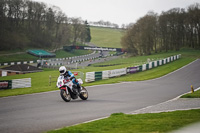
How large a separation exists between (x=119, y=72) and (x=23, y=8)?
60.1m

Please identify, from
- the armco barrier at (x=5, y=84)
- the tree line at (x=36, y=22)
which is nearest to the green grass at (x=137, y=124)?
the armco barrier at (x=5, y=84)

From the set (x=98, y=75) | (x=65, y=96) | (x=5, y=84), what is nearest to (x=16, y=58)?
(x=98, y=75)

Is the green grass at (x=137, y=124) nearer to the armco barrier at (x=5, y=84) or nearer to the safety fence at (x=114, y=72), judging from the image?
the armco barrier at (x=5, y=84)

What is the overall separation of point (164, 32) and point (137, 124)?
75305 mm

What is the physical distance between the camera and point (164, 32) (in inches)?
3142

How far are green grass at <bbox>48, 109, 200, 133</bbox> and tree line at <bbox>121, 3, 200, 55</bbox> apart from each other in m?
66.0

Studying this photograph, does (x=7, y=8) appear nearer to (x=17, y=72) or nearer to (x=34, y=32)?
(x=34, y=32)

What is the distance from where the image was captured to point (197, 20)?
67250 millimetres

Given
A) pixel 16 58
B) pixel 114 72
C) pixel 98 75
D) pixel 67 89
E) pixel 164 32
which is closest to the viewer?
pixel 67 89

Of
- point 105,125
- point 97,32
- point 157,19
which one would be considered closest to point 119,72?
point 105,125

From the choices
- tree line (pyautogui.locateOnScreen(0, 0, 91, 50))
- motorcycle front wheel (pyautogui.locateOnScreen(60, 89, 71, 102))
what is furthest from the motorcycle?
tree line (pyautogui.locateOnScreen(0, 0, 91, 50))

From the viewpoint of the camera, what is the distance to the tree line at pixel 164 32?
7412 cm

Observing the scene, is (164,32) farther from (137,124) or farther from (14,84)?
(137,124)

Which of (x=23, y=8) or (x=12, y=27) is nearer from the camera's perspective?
(x=12, y=27)
